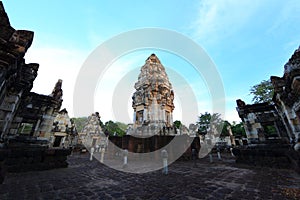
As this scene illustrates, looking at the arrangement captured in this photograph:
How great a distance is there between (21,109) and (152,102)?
1235 cm

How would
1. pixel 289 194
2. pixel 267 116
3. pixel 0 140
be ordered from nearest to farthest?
1. pixel 289 194
2. pixel 0 140
3. pixel 267 116

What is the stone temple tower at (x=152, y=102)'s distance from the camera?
50.2ft

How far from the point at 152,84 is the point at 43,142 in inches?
528

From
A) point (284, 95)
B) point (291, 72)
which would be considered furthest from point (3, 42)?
point (284, 95)

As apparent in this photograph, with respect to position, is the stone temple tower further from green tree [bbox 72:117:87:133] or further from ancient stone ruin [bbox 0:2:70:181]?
green tree [bbox 72:117:87:133]

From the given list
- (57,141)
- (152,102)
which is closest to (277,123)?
(152,102)

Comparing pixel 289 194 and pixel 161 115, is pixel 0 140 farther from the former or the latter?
pixel 161 115

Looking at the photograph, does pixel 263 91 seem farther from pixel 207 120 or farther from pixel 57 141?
pixel 57 141

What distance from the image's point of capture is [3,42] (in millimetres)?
3361

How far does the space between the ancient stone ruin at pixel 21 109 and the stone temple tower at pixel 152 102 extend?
348 inches

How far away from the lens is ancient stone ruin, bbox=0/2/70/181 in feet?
12.1

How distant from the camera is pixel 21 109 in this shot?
276 inches

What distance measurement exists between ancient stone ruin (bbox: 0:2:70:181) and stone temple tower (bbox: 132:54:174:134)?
884cm

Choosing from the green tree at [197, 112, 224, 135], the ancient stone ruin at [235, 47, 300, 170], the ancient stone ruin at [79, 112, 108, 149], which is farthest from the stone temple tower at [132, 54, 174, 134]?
the green tree at [197, 112, 224, 135]
